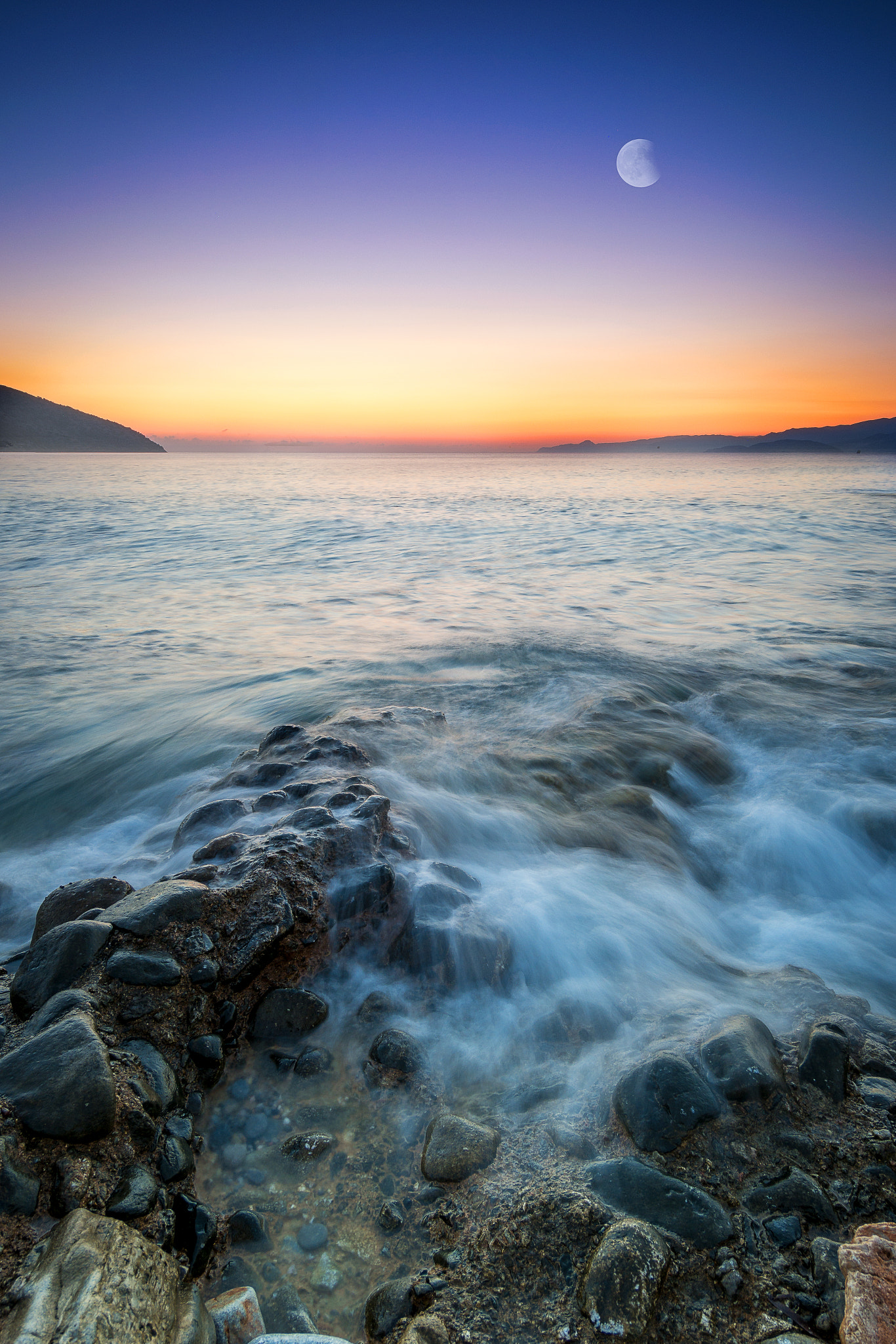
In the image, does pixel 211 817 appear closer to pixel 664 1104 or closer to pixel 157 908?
pixel 157 908

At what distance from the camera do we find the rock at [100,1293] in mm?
1413

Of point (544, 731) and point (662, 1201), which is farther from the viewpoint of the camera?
point (544, 731)

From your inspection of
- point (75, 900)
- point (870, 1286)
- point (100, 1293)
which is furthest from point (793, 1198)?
point (75, 900)

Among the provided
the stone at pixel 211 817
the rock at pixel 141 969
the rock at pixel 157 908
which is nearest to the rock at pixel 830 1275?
the rock at pixel 141 969

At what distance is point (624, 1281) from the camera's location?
1.76 m

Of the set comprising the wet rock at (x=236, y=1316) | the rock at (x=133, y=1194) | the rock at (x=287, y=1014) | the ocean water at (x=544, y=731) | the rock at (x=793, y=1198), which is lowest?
the ocean water at (x=544, y=731)

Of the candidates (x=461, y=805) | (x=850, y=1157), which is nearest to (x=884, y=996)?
(x=850, y=1157)

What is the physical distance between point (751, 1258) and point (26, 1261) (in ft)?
6.35

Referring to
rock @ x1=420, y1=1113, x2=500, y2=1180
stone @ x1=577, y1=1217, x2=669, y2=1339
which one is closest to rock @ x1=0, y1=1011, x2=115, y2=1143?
rock @ x1=420, y1=1113, x2=500, y2=1180

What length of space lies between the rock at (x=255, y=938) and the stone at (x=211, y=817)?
1276mm

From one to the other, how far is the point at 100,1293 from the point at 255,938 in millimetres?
1379

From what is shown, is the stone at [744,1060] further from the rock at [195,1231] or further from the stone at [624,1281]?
the rock at [195,1231]

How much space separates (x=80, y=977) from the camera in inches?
98.2

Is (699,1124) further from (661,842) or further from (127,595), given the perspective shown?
(127,595)
